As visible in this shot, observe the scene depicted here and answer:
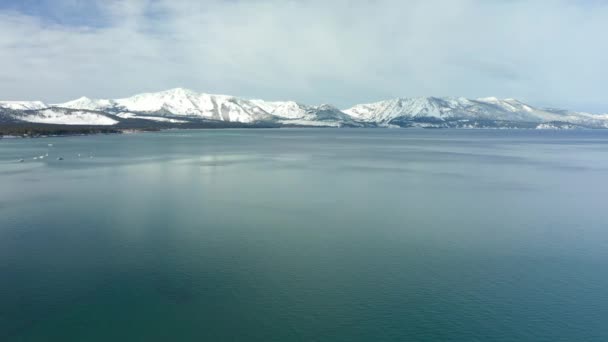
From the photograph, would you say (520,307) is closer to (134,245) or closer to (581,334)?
(581,334)

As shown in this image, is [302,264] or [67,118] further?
[67,118]

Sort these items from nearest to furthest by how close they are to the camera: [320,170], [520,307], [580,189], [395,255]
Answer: [520,307] < [395,255] < [580,189] < [320,170]

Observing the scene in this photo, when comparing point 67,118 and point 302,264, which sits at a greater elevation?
point 67,118

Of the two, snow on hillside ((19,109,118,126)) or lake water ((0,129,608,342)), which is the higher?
snow on hillside ((19,109,118,126))

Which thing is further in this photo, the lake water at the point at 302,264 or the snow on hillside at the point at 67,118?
the snow on hillside at the point at 67,118

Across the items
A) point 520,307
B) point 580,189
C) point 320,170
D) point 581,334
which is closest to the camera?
point 581,334

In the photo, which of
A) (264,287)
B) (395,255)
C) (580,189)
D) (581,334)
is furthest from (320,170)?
(581,334)

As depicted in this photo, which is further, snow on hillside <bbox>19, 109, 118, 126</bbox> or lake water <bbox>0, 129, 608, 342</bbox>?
snow on hillside <bbox>19, 109, 118, 126</bbox>

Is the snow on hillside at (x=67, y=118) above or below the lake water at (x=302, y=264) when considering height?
above
